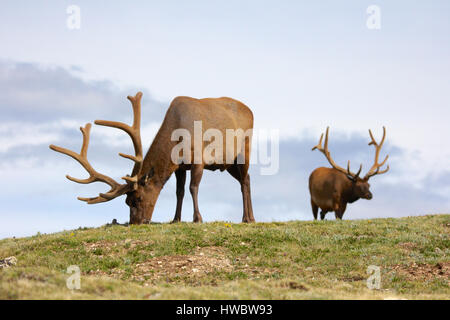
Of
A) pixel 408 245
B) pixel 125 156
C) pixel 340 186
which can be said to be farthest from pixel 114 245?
pixel 340 186

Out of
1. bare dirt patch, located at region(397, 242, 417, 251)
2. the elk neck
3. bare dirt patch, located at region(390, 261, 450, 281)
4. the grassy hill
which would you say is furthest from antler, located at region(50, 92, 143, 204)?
bare dirt patch, located at region(390, 261, 450, 281)

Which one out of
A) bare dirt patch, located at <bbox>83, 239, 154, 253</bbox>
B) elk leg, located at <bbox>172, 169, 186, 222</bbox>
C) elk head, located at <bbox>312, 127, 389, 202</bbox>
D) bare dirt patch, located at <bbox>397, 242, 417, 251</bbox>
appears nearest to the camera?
bare dirt patch, located at <bbox>83, 239, 154, 253</bbox>

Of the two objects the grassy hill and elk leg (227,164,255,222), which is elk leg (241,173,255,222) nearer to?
elk leg (227,164,255,222)

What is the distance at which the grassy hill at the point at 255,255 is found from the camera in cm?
1162

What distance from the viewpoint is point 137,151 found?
635 inches

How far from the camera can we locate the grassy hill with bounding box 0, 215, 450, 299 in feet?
38.1

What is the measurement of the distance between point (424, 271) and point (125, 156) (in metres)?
8.27

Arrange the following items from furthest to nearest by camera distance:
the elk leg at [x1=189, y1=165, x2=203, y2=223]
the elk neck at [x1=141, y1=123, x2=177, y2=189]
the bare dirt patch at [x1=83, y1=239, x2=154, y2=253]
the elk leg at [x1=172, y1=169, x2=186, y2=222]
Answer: the elk leg at [x1=172, y1=169, x2=186, y2=222]
the elk neck at [x1=141, y1=123, x2=177, y2=189]
the elk leg at [x1=189, y1=165, x2=203, y2=223]
the bare dirt patch at [x1=83, y1=239, x2=154, y2=253]

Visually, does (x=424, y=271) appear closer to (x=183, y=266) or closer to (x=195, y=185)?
(x=183, y=266)

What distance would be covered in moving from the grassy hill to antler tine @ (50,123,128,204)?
867 millimetres

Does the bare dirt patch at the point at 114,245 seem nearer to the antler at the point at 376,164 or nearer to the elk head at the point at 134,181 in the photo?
the elk head at the point at 134,181

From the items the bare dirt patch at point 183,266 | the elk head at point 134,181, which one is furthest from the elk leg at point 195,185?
the bare dirt patch at point 183,266
